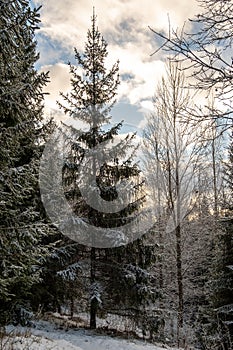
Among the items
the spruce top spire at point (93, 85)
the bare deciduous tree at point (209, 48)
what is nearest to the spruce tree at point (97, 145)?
the spruce top spire at point (93, 85)

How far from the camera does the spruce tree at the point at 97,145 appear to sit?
913 cm

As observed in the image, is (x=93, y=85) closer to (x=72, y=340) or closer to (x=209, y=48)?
(x=72, y=340)

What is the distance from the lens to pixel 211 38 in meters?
2.84

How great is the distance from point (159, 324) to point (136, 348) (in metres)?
1.60

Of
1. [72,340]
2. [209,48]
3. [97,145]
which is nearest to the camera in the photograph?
[209,48]

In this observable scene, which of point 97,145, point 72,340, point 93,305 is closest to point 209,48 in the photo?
point 97,145

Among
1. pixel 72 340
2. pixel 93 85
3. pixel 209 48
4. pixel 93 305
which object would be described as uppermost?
pixel 93 85

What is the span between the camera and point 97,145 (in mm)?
9414

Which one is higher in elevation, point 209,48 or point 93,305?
point 209,48

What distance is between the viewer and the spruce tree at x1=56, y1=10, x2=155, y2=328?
30.0 feet

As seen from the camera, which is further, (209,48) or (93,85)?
(93,85)

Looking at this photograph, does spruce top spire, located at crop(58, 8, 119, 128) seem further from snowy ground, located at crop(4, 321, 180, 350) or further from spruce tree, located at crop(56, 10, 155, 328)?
snowy ground, located at crop(4, 321, 180, 350)

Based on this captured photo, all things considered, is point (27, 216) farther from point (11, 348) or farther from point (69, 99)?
point (69, 99)

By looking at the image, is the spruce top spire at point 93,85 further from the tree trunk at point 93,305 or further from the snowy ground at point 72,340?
the snowy ground at point 72,340
